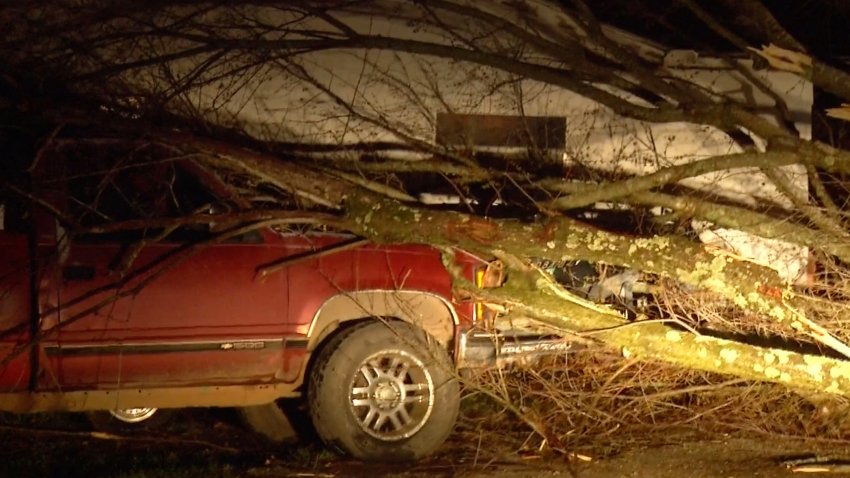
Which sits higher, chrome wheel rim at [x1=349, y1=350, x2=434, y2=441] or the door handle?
the door handle

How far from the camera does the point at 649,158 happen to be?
8711 mm

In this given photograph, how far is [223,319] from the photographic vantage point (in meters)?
5.95

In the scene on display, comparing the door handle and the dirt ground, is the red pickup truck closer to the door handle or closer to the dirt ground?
the door handle

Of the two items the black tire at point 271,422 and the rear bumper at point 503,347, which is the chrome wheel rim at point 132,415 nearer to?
the black tire at point 271,422

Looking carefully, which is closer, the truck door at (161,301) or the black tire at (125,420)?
the truck door at (161,301)

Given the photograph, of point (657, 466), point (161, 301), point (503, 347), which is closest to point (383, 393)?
point (503, 347)

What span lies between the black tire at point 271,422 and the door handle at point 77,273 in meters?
1.68

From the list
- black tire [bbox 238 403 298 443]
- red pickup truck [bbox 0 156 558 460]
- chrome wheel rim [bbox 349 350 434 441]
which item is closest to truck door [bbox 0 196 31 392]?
red pickup truck [bbox 0 156 558 460]

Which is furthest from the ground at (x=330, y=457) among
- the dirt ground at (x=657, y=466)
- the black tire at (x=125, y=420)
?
the black tire at (x=125, y=420)

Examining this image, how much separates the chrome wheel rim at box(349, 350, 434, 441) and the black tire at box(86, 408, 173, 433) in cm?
185

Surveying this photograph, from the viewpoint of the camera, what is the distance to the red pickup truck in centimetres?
575

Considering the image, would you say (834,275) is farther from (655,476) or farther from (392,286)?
(392,286)

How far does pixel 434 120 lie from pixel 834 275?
12.6 ft

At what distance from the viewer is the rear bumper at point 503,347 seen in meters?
6.36
